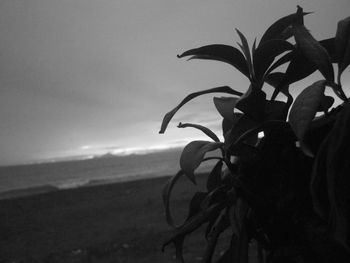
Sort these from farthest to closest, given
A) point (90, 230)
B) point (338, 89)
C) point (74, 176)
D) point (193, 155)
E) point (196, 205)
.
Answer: point (74, 176) → point (90, 230) → point (196, 205) → point (193, 155) → point (338, 89)

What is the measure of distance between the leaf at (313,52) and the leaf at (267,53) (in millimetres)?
57

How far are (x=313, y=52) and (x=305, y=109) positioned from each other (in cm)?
16

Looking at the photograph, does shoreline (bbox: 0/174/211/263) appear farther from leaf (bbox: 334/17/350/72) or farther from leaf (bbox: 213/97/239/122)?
leaf (bbox: 334/17/350/72)

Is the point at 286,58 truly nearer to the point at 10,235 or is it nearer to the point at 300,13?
the point at 300,13

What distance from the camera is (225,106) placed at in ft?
2.53

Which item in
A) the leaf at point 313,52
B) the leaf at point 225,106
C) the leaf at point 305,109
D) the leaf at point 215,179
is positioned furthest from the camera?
the leaf at point 215,179

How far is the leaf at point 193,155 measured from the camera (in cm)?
65

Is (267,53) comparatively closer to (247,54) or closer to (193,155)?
(247,54)

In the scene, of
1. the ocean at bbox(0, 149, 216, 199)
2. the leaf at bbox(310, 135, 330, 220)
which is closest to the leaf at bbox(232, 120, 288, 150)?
the leaf at bbox(310, 135, 330, 220)

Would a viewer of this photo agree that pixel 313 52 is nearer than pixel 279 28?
Yes

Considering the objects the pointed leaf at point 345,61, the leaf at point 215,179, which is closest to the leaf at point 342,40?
the pointed leaf at point 345,61

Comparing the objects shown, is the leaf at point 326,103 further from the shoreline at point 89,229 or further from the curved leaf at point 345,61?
the shoreline at point 89,229

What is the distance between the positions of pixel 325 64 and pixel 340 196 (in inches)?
9.6

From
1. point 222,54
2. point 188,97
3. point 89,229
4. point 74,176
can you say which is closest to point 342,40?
point 222,54
